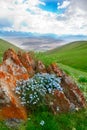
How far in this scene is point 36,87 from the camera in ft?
44.3

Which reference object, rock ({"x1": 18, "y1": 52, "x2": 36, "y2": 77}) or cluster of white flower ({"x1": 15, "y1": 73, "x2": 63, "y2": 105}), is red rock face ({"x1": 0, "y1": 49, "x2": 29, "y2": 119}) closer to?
cluster of white flower ({"x1": 15, "y1": 73, "x2": 63, "y2": 105})

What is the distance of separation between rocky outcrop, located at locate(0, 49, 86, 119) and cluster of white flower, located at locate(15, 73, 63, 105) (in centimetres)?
24

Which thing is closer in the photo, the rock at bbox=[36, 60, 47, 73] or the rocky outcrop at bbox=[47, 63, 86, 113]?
the rocky outcrop at bbox=[47, 63, 86, 113]

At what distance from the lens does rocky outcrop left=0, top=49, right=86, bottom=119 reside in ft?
41.2

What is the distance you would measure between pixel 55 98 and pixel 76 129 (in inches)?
61.5

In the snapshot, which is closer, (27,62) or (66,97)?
(66,97)

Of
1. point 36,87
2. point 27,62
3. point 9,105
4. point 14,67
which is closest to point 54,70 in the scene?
point 27,62

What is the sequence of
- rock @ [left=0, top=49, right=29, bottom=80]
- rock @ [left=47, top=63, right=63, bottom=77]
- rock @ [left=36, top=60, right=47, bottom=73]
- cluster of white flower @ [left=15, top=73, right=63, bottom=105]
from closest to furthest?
cluster of white flower @ [left=15, top=73, right=63, bottom=105]
rock @ [left=0, top=49, right=29, bottom=80]
rock @ [left=47, top=63, right=63, bottom=77]
rock @ [left=36, top=60, right=47, bottom=73]

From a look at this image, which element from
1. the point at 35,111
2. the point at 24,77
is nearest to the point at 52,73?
the point at 24,77

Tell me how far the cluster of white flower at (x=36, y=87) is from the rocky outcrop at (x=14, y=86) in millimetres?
236

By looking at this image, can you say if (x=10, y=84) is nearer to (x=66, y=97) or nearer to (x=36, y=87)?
(x=36, y=87)

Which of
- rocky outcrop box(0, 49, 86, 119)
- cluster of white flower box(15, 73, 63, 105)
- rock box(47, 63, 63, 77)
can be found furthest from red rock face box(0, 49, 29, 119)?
rock box(47, 63, 63, 77)

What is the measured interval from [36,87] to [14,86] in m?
0.91

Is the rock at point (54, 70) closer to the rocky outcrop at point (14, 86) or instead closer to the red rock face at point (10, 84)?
the rocky outcrop at point (14, 86)
